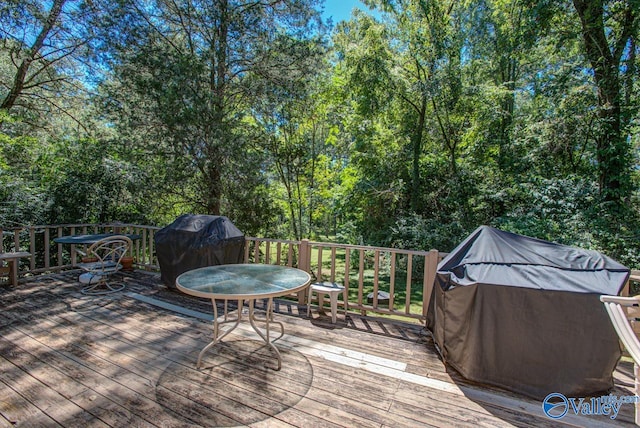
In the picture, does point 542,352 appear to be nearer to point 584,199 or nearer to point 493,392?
point 493,392

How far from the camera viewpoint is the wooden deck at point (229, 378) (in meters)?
1.98

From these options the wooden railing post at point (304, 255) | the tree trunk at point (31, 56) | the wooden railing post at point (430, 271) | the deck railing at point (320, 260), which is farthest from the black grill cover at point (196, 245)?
the tree trunk at point (31, 56)

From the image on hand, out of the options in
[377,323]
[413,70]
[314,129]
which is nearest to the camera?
[377,323]

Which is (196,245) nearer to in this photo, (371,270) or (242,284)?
(242,284)

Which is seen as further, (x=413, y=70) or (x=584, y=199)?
(x=413, y=70)

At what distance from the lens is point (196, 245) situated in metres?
4.21

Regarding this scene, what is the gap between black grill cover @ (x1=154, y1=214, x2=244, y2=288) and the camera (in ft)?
13.8

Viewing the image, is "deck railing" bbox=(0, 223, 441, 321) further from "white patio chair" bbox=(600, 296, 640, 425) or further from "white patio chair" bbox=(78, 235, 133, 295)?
"white patio chair" bbox=(600, 296, 640, 425)

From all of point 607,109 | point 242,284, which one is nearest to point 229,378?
point 242,284

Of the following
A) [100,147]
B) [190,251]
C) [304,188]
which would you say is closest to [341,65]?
[304,188]

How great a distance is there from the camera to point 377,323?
12.1 feet

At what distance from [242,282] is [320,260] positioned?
65.0 inches

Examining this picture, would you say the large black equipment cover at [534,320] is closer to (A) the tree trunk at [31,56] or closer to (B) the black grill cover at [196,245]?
(B) the black grill cover at [196,245]

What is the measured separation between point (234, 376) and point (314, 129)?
8.42m
